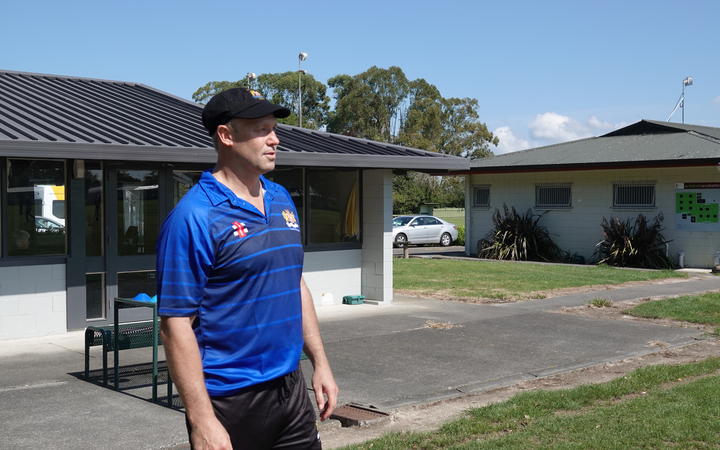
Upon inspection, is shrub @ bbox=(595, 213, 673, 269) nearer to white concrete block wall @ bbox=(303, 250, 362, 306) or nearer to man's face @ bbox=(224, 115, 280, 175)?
white concrete block wall @ bbox=(303, 250, 362, 306)

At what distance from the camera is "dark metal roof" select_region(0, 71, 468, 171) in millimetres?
10422

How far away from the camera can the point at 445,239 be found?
116ft

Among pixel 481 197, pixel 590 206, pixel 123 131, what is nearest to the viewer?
pixel 123 131

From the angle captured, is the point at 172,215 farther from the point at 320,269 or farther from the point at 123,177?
the point at 320,269

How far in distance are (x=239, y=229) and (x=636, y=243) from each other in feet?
71.5

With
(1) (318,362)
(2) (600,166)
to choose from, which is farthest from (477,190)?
(1) (318,362)

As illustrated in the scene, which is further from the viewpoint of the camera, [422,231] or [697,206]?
[422,231]

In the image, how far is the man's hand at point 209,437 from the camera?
9.55ft

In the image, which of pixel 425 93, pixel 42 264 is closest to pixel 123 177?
pixel 42 264

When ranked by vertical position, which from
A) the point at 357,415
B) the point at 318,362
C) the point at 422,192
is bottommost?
the point at 357,415

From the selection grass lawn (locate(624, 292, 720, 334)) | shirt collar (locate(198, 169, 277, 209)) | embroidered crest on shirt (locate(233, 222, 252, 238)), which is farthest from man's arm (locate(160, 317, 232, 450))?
grass lawn (locate(624, 292, 720, 334))

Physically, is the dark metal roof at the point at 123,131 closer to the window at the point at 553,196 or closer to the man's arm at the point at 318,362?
the man's arm at the point at 318,362

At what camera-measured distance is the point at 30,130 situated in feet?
34.6

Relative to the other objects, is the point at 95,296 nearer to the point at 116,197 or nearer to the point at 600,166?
the point at 116,197
